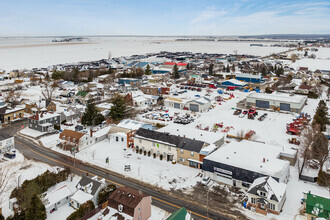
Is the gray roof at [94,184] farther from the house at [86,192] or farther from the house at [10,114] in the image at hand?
the house at [10,114]

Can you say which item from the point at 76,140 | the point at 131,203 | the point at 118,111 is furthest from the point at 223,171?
the point at 118,111

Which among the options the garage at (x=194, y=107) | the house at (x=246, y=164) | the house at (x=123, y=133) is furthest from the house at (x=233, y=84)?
the house at (x=246, y=164)

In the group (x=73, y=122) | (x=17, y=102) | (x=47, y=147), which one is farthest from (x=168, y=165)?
(x=17, y=102)

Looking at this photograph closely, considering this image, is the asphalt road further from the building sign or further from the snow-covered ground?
the building sign

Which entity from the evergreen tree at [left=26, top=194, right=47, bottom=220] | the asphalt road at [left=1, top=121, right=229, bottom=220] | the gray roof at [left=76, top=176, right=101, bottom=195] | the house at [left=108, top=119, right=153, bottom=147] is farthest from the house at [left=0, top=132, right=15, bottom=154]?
the evergreen tree at [left=26, top=194, right=47, bottom=220]

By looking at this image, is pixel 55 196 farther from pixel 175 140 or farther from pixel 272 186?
pixel 272 186

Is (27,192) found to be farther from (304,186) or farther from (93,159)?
(304,186)
